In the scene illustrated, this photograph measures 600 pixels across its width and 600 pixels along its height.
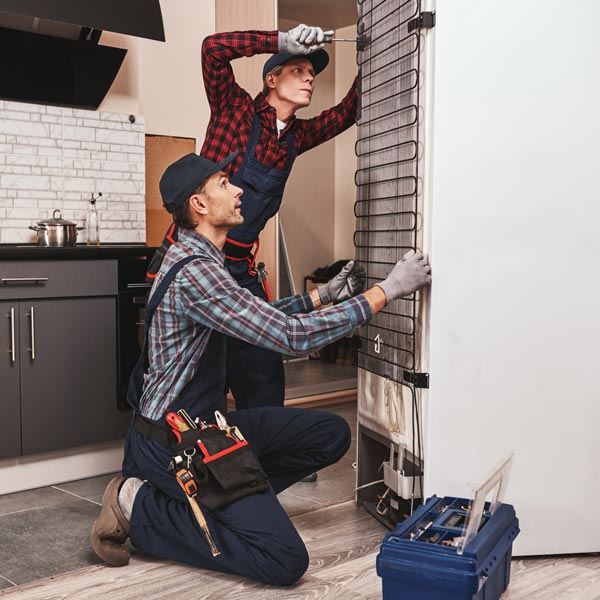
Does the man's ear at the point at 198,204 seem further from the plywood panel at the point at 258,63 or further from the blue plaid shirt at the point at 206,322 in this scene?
the plywood panel at the point at 258,63

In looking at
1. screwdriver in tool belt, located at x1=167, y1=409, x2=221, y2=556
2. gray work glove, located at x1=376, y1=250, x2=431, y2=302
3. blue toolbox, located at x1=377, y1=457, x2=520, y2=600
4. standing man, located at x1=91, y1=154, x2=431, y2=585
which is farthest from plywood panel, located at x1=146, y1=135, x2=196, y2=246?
blue toolbox, located at x1=377, y1=457, x2=520, y2=600

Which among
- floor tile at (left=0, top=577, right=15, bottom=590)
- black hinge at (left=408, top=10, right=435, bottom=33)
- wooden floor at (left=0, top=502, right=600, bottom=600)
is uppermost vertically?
black hinge at (left=408, top=10, right=435, bottom=33)

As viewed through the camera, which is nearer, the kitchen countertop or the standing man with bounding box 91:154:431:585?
the standing man with bounding box 91:154:431:585

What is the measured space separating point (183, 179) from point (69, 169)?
1.58 metres

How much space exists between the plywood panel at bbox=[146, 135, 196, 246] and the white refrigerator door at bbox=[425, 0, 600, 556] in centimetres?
244

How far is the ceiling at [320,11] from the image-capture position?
6000mm

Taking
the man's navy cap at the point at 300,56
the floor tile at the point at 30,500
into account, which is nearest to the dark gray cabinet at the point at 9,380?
the floor tile at the point at 30,500

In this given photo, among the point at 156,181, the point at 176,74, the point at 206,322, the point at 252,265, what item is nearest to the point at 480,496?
the point at 206,322

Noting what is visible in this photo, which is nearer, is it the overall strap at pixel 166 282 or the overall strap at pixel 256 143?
the overall strap at pixel 166 282

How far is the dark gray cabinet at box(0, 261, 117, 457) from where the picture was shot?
3287 mm

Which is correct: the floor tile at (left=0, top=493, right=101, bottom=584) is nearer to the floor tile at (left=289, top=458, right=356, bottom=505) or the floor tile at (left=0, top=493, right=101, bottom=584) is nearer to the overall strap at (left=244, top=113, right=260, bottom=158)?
the floor tile at (left=289, top=458, right=356, bottom=505)

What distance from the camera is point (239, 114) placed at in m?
3.09

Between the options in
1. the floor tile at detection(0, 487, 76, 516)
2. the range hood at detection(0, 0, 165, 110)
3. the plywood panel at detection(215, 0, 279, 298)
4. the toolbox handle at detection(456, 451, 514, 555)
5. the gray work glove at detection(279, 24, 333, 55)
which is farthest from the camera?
the plywood panel at detection(215, 0, 279, 298)

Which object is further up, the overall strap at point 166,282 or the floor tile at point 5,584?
the overall strap at point 166,282
